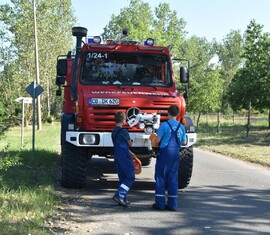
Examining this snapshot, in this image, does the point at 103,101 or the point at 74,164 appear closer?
the point at 103,101

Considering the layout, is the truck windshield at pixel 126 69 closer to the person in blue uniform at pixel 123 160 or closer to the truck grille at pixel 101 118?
the truck grille at pixel 101 118

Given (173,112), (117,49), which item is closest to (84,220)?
(173,112)

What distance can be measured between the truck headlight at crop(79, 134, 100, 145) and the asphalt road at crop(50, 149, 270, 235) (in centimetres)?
104

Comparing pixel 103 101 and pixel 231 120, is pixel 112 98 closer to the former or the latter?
pixel 103 101

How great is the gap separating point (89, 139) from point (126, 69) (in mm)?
1966

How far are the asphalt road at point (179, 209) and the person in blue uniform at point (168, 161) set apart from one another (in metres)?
0.23

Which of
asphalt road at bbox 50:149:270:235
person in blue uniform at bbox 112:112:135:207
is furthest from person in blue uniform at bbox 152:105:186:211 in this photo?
person in blue uniform at bbox 112:112:135:207

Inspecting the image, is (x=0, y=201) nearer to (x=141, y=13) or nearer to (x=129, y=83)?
(x=129, y=83)

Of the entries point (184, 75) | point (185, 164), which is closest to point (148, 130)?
point (185, 164)

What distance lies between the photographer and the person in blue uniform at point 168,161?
7.46m

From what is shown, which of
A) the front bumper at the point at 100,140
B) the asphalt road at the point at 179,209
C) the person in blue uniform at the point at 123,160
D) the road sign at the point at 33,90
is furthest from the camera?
the road sign at the point at 33,90

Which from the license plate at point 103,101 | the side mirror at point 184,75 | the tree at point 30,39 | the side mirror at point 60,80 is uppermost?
the tree at point 30,39

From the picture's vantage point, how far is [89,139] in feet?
28.4

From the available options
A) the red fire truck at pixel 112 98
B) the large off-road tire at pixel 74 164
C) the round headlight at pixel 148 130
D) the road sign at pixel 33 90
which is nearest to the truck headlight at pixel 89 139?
the red fire truck at pixel 112 98
